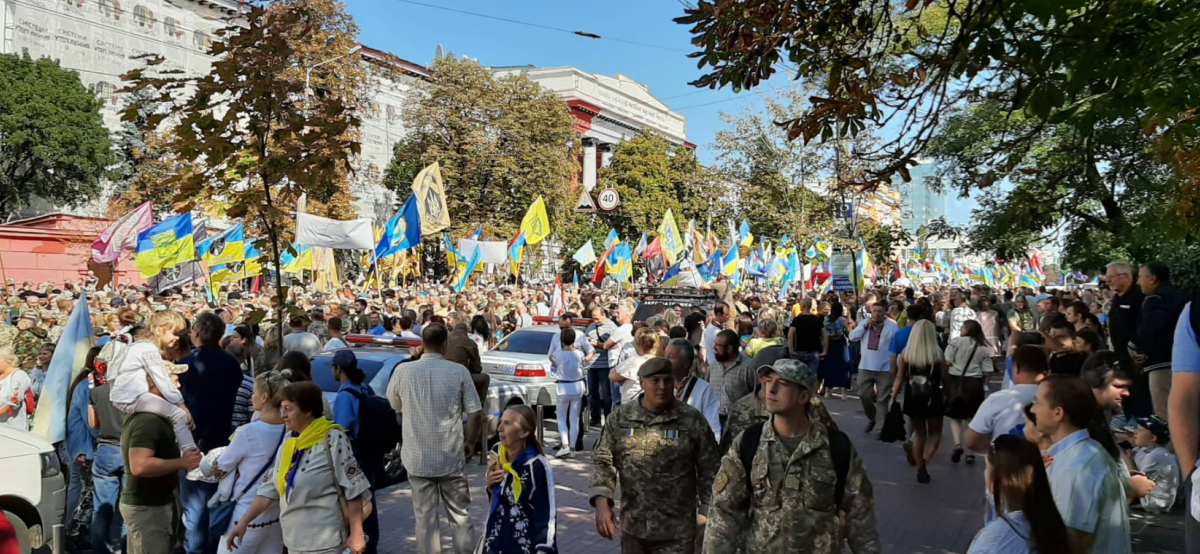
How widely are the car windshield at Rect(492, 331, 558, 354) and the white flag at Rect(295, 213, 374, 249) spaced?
10.6ft

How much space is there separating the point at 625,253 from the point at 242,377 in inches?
987

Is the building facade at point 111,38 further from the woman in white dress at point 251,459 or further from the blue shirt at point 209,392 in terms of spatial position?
the woman in white dress at point 251,459

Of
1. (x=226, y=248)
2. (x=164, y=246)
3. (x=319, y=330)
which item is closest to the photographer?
(x=319, y=330)

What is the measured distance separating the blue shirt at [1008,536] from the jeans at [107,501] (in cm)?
559

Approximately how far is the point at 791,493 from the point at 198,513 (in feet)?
14.4

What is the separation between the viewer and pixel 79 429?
271 inches

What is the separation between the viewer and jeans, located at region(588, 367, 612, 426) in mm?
12039

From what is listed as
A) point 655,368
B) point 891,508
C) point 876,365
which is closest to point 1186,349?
point 655,368

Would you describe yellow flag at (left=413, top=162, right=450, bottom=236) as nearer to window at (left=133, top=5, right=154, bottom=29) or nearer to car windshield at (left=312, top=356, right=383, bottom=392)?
car windshield at (left=312, top=356, right=383, bottom=392)

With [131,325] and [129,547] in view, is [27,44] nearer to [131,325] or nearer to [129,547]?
[131,325]

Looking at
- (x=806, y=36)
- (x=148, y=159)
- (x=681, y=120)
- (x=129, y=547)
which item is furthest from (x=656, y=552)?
(x=681, y=120)

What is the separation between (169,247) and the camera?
62.6ft

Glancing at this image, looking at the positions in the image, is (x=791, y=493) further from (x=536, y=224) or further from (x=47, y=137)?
(x=47, y=137)

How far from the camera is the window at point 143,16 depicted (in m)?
47.9
